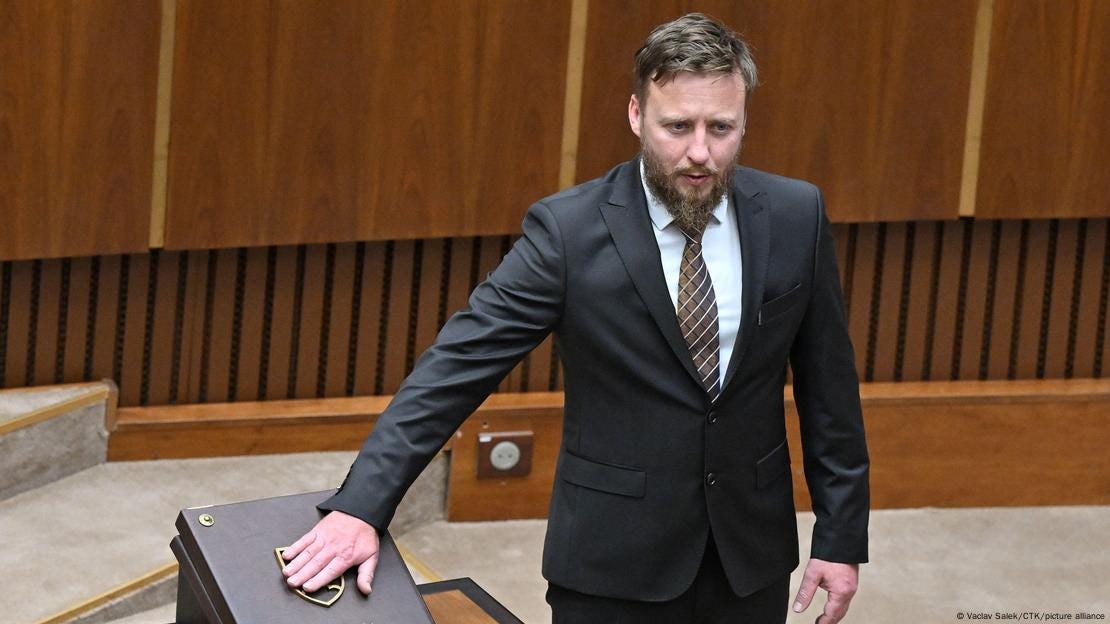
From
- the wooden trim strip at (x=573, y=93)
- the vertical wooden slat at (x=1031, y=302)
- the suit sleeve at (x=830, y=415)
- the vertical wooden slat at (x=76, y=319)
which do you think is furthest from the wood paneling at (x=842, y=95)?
the suit sleeve at (x=830, y=415)

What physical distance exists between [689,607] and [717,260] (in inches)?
6.7

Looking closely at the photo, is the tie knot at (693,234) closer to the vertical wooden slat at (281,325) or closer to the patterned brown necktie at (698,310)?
the patterned brown necktie at (698,310)

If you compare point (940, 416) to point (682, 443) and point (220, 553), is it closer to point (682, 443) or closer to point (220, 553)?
→ point (682, 443)

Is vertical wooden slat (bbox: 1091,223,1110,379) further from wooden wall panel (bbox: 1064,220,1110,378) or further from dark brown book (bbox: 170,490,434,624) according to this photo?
dark brown book (bbox: 170,490,434,624)

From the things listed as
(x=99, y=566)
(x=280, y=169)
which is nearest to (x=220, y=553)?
(x=99, y=566)

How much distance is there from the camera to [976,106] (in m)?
1.54

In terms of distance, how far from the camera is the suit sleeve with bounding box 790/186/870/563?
32.2 inches

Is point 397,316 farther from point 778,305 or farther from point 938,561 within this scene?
point 778,305

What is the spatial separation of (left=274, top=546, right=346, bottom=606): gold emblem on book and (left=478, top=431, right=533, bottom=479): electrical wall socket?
2.63 feet

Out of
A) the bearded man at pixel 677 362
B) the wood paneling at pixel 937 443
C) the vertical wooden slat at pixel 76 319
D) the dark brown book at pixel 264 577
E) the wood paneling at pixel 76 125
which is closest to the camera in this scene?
the dark brown book at pixel 264 577

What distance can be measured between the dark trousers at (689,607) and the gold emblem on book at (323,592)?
0.58 feet

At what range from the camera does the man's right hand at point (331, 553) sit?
2.18 feet

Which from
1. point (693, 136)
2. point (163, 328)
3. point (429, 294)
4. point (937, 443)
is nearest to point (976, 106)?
point (937, 443)

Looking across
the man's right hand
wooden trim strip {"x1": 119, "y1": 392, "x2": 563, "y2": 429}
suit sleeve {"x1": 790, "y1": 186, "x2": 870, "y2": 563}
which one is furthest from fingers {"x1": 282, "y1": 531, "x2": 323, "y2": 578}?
wooden trim strip {"x1": 119, "y1": 392, "x2": 563, "y2": 429}
